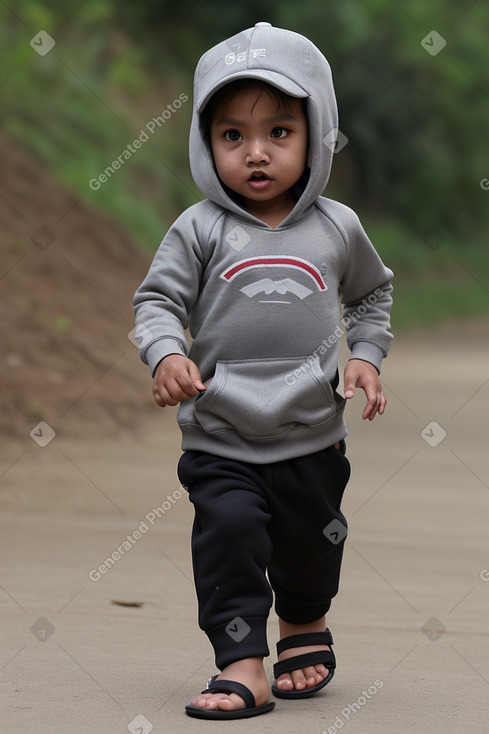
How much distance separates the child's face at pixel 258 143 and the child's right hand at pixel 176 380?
1.53 ft

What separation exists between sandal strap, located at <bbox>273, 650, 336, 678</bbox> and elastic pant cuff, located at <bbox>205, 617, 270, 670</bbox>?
0.29 m

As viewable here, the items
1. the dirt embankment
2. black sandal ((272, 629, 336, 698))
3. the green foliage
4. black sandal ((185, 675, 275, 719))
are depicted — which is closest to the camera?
black sandal ((185, 675, 275, 719))

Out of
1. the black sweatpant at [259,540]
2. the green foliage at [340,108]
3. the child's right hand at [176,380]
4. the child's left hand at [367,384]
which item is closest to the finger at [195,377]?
the child's right hand at [176,380]

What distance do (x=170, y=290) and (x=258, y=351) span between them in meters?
0.26

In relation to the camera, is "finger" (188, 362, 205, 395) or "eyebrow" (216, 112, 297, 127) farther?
"eyebrow" (216, 112, 297, 127)

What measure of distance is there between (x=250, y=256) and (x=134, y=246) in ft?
34.4

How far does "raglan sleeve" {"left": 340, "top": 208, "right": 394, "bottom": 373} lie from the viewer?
3395 mm

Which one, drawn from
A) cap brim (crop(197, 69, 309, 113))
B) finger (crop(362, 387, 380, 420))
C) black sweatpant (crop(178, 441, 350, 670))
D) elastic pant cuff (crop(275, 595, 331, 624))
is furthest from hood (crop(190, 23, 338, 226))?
elastic pant cuff (crop(275, 595, 331, 624))

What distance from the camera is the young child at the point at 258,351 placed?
308cm

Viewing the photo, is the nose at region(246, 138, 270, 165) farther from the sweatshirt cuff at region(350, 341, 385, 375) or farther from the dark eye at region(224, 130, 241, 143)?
the sweatshirt cuff at region(350, 341, 385, 375)

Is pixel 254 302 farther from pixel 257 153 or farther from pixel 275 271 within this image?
pixel 257 153

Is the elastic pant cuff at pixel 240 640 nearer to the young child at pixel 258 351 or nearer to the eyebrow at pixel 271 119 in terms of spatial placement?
the young child at pixel 258 351

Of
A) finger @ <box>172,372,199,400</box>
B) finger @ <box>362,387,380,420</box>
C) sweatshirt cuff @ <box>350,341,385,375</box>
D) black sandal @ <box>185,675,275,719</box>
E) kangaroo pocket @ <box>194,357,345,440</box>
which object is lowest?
black sandal @ <box>185,675,275,719</box>

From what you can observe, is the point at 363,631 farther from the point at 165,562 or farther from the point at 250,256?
the point at 250,256
